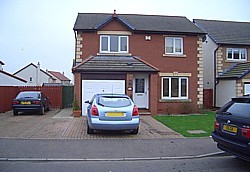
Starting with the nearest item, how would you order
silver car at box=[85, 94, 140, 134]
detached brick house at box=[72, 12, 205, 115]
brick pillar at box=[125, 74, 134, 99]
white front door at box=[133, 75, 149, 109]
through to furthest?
silver car at box=[85, 94, 140, 134]
brick pillar at box=[125, 74, 134, 99]
detached brick house at box=[72, 12, 205, 115]
white front door at box=[133, 75, 149, 109]

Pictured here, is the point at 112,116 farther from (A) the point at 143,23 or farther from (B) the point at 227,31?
(B) the point at 227,31

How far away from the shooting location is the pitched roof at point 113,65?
1691 centimetres

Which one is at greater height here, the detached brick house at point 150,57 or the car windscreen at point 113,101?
the detached brick house at point 150,57

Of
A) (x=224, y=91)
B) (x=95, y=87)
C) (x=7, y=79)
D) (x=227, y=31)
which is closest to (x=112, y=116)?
(x=95, y=87)

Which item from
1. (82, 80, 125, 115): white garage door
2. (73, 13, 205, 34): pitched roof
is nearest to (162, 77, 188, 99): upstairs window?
(73, 13, 205, 34): pitched roof

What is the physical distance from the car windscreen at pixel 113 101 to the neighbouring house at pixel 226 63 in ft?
39.9

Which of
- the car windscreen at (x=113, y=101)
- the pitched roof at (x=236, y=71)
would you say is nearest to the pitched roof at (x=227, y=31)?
the pitched roof at (x=236, y=71)

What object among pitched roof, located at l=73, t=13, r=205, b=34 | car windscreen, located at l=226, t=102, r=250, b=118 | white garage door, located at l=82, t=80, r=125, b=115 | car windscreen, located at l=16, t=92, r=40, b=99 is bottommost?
car windscreen, located at l=16, t=92, r=40, b=99

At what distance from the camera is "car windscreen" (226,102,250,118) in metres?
6.29

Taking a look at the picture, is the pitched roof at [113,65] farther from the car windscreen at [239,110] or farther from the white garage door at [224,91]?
the car windscreen at [239,110]

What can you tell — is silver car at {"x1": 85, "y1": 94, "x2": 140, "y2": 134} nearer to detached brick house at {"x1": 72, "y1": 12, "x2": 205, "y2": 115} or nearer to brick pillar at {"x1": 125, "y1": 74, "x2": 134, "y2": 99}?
brick pillar at {"x1": 125, "y1": 74, "x2": 134, "y2": 99}

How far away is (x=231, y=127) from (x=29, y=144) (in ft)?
18.7

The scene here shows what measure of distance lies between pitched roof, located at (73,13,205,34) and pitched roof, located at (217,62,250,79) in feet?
12.7

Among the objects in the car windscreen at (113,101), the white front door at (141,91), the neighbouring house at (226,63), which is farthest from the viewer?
the neighbouring house at (226,63)
